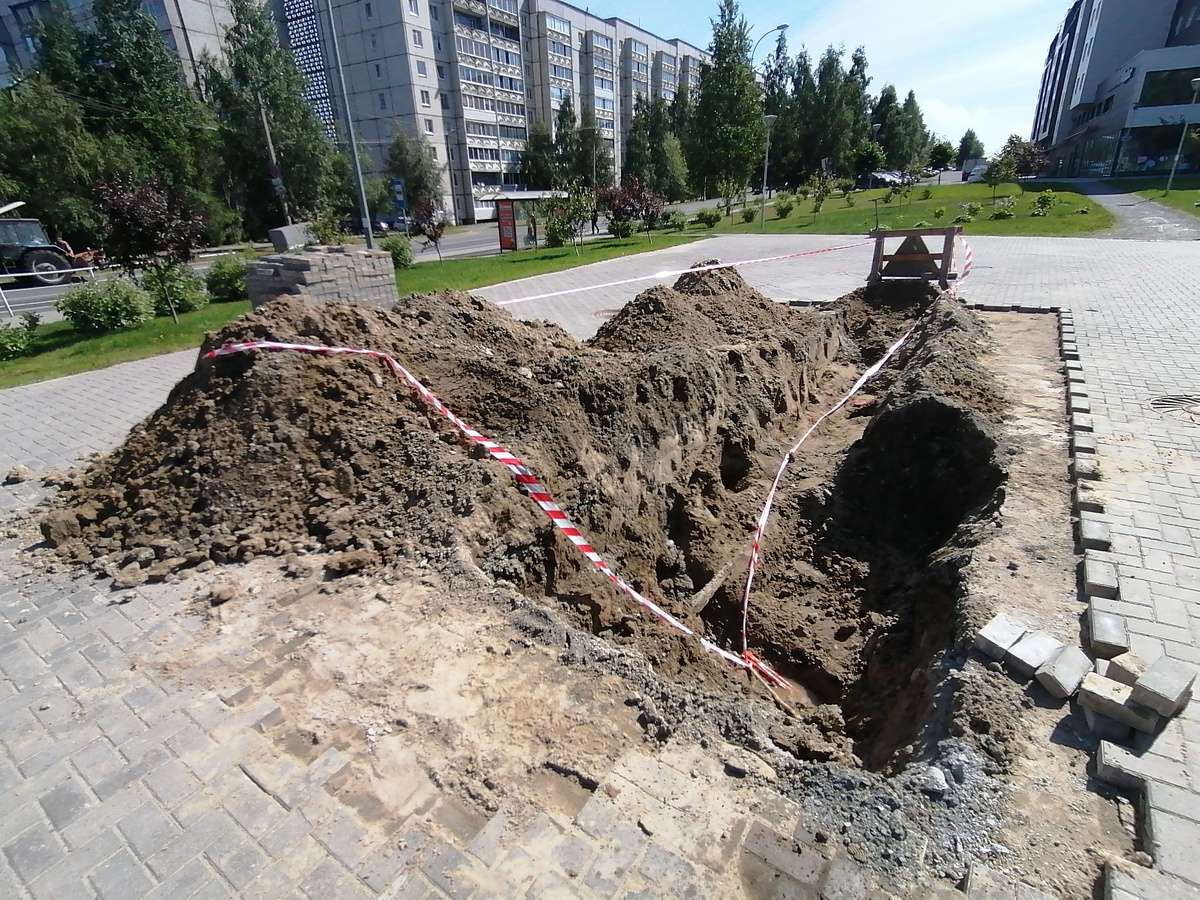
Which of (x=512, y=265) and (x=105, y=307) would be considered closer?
(x=105, y=307)

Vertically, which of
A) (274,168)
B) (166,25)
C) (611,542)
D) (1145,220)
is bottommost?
(611,542)

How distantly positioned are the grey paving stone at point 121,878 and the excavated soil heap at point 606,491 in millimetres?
1906

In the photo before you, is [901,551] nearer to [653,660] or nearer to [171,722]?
[653,660]

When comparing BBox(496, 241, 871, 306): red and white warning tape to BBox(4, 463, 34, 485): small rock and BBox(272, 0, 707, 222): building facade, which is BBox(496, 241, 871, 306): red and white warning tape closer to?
BBox(4, 463, 34, 485): small rock

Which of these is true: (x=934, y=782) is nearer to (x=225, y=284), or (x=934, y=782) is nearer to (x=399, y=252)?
(x=225, y=284)

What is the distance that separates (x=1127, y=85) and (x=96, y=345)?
213ft

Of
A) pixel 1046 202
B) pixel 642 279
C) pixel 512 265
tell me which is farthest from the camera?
pixel 1046 202

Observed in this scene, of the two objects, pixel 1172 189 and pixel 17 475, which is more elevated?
pixel 1172 189

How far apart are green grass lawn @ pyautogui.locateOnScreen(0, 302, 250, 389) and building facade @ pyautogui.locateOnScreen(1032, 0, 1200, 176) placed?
60078 millimetres

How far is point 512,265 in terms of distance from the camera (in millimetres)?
21766

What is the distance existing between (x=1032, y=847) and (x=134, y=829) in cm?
364

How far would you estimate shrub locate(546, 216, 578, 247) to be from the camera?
84.2 ft

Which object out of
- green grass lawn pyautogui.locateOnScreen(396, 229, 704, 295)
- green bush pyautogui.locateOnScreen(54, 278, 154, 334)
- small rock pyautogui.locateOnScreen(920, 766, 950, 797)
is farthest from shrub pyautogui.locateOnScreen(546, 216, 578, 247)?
small rock pyautogui.locateOnScreen(920, 766, 950, 797)

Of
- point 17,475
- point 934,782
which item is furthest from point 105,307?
point 934,782
